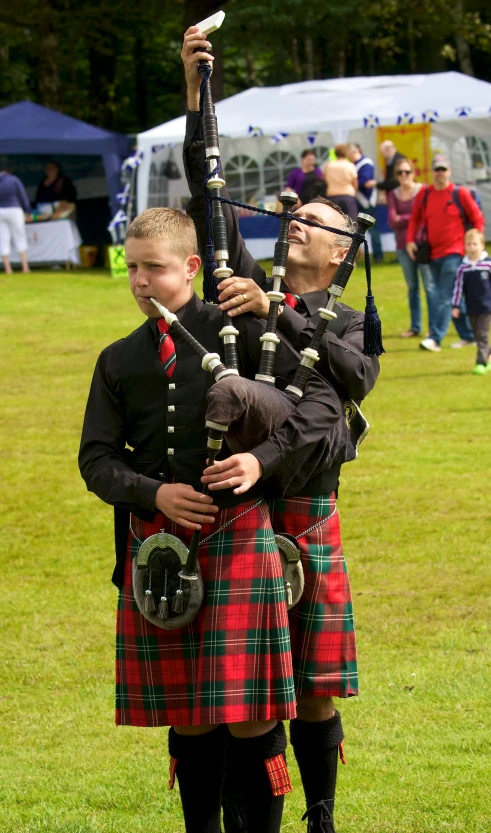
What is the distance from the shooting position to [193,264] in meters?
2.98

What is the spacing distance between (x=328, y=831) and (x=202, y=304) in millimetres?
1430

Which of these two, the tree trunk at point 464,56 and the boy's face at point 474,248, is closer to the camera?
the boy's face at point 474,248

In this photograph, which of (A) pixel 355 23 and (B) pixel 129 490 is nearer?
(B) pixel 129 490

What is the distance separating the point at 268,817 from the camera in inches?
114

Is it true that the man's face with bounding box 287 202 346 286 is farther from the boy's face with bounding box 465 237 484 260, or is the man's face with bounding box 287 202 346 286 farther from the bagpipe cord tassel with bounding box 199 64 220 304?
the boy's face with bounding box 465 237 484 260

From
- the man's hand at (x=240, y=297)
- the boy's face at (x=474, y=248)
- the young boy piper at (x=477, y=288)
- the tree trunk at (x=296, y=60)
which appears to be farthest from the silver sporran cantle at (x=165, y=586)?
→ the tree trunk at (x=296, y=60)

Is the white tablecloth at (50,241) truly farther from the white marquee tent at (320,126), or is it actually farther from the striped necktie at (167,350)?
the striped necktie at (167,350)

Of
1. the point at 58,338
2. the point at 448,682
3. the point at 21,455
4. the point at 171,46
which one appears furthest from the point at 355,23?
the point at 448,682

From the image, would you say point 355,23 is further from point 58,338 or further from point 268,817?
point 268,817

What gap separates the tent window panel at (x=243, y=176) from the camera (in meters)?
22.1

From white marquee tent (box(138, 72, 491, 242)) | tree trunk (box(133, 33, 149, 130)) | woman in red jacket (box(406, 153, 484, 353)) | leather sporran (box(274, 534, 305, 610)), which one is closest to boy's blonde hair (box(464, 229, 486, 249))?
woman in red jacket (box(406, 153, 484, 353))

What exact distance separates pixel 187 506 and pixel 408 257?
10.2 m

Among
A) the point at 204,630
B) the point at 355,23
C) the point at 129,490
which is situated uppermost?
the point at 355,23

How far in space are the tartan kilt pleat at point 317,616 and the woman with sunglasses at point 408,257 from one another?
9180 mm
